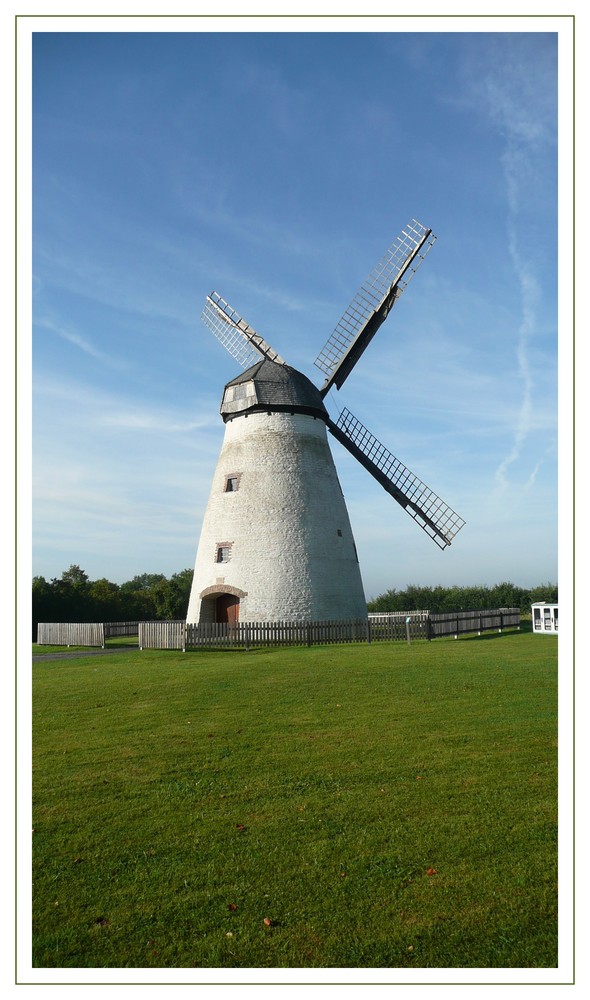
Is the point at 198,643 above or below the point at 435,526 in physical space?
below

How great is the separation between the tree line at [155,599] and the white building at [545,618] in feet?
25.2

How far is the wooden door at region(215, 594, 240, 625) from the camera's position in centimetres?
2642

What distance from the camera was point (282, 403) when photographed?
90.7ft

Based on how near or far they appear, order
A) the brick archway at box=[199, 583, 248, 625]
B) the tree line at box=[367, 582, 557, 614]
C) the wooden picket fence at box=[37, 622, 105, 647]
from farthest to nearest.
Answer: the tree line at box=[367, 582, 557, 614] < the wooden picket fence at box=[37, 622, 105, 647] < the brick archway at box=[199, 583, 248, 625]

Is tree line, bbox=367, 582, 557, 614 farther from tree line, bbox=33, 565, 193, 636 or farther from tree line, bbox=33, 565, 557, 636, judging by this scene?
tree line, bbox=33, 565, 193, 636

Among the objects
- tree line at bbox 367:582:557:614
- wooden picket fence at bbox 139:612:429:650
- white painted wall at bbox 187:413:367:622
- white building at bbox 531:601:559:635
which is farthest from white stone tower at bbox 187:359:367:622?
tree line at bbox 367:582:557:614

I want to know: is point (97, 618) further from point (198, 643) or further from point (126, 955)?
point (126, 955)

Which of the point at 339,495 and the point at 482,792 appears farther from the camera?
the point at 339,495

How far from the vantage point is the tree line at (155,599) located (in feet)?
129

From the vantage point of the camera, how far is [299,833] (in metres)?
5.55

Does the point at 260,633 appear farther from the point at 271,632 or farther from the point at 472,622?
the point at 472,622

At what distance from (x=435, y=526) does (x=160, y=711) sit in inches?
851

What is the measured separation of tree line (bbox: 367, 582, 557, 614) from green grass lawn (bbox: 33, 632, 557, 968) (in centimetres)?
4353
